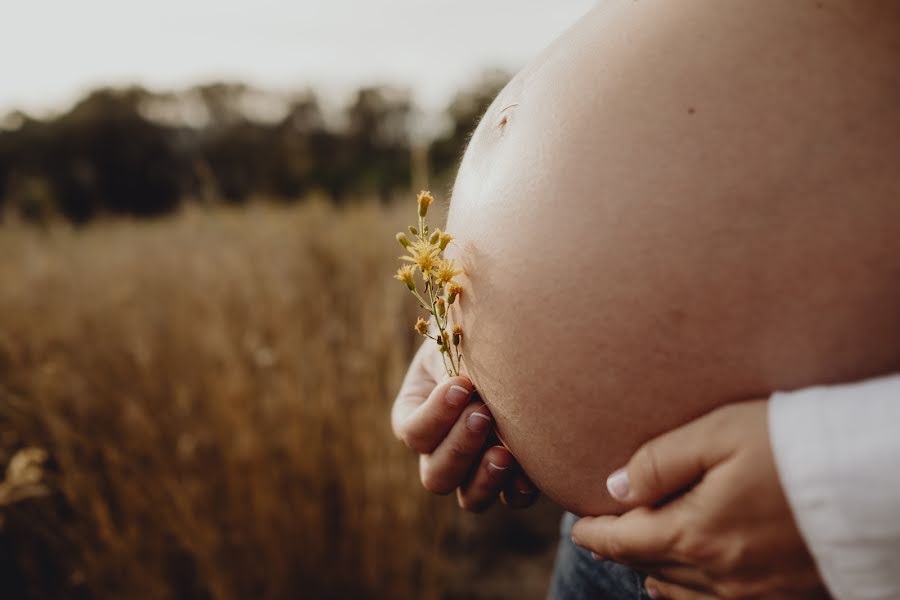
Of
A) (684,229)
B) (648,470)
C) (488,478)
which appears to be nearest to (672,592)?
(648,470)

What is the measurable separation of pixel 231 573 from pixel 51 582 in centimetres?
60

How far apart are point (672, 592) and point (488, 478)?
11.8 inches

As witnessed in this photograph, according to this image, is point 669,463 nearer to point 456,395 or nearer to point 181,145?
point 456,395

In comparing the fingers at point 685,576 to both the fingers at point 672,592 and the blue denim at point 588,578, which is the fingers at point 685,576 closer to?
the fingers at point 672,592

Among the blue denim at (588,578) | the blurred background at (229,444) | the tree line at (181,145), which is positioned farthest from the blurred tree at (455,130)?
the blue denim at (588,578)

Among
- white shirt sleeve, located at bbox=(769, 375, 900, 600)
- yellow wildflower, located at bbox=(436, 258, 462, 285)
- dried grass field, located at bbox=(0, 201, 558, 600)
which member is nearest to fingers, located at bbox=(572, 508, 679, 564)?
white shirt sleeve, located at bbox=(769, 375, 900, 600)

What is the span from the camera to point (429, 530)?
1990 mm

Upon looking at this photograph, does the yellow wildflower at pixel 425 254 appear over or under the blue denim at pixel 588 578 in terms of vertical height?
over

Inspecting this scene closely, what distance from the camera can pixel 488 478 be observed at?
2.73 ft

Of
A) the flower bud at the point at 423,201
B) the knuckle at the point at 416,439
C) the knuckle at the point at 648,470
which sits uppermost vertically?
the flower bud at the point at 423,201

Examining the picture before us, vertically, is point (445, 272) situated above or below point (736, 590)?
above

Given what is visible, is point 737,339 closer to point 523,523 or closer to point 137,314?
point 523,523

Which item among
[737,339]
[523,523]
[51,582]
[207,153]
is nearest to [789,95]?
[737,339]

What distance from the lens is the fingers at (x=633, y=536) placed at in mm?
525
